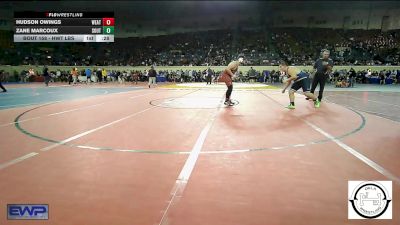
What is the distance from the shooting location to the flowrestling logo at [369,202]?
105 inches

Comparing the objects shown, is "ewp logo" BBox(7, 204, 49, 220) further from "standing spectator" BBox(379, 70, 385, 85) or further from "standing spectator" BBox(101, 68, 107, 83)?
"standing spectator" BBox(379, 70, 385, 85)

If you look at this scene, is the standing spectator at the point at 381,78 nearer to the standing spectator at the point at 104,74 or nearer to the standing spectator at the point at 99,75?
the standing spectator at the point at 104,74

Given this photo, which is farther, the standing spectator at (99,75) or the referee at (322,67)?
the standing spectator at (99,75)

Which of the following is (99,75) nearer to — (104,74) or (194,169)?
(104,74)

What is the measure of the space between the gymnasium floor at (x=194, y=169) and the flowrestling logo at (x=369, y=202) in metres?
0.08

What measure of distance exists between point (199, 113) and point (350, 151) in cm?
469

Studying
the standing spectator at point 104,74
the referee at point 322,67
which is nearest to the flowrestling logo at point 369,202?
the referee at point 322,67

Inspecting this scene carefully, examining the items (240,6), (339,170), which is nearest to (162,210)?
(339,170)

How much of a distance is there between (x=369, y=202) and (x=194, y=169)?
1.99m

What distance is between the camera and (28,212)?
2.72m

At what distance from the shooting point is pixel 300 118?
7738mm

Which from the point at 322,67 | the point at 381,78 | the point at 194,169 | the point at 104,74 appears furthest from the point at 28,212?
the point at 381,78
